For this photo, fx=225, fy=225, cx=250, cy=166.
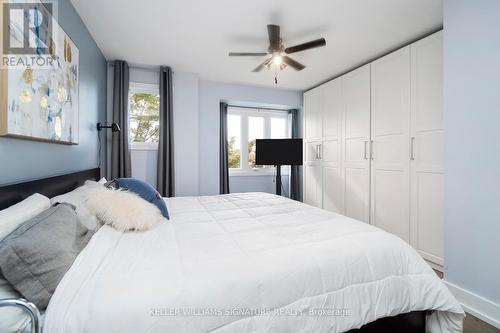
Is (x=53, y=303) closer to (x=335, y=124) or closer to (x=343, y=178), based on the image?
(x=343, y=178)

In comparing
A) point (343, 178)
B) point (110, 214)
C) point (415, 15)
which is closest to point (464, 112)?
point (415, 15)

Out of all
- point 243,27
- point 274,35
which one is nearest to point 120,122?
point 243,27

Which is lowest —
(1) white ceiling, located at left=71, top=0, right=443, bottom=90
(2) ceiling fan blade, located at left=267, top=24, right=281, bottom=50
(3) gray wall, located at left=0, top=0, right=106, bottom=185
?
(3) gray wall, located at left=0, top=0, right=106, bottom=185

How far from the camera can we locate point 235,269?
97 cm

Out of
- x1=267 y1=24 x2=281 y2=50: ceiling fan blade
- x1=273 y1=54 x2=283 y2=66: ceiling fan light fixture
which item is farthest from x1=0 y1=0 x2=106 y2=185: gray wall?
x1=273 y1=54 x2=283 y2=66: ceiling fan light fixture

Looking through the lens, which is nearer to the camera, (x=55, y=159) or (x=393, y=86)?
(x=55, y=159)

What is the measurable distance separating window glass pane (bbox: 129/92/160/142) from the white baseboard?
379 cm

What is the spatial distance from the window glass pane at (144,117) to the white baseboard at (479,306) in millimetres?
3791

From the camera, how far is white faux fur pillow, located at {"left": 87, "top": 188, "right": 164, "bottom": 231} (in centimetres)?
130

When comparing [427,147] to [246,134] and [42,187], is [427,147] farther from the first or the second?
[42,187]

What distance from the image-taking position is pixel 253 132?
475 centimetres

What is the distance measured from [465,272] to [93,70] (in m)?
4.01

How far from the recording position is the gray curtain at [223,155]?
14.1ft

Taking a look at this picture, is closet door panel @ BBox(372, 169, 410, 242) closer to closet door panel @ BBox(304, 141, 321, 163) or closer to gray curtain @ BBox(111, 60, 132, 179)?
closet door panel @ BBox(304, 141, 321, 163)
